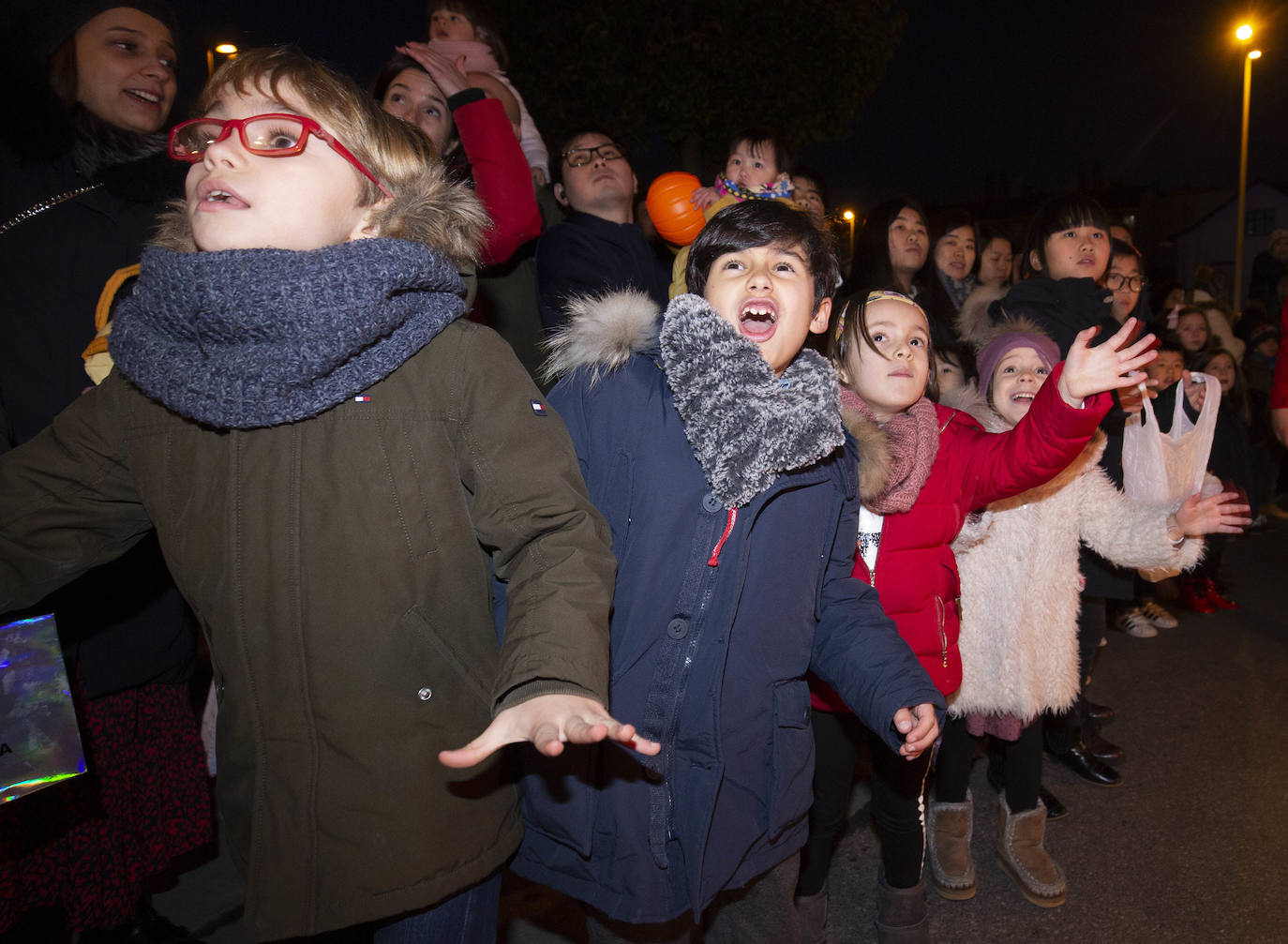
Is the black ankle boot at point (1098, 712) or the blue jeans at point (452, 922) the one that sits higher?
the blue jeans at point (452, 922)

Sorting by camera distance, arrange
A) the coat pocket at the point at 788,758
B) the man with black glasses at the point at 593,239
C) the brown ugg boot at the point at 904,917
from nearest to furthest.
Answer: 1. the coat pocket at the point at 788,758
2. the brown ugg boot at the point at 904,917
3. the man with black glasses at the point at 593,239

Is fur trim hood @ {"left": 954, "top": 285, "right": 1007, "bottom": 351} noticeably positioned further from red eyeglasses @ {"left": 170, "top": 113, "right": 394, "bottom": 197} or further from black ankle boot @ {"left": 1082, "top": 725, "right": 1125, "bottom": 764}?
red eyeglasses @ {"left": 170, "top": 113, "right": 394, "bottom": 197}

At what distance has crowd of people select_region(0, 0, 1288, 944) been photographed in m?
1.43

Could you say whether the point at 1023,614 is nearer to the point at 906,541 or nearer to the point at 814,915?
the point at 906,541

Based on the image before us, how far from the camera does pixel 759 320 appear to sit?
6.59 feet

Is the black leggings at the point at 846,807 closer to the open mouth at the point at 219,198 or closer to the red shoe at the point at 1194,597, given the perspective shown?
the open mouth at the point at 219,198

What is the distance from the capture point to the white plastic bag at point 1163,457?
3.03m

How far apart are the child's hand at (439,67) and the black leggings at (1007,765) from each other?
3052 millimetres

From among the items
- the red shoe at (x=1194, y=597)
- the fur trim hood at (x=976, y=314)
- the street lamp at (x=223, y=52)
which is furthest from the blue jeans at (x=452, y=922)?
the red shoe at (x=1194, y=597)

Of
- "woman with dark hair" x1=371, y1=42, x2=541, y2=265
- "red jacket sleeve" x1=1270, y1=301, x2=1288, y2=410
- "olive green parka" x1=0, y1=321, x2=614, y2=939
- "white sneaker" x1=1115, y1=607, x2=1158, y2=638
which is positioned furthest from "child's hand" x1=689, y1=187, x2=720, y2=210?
"white sneaker" x1=1115, y1=607, x2=1158, y2=638

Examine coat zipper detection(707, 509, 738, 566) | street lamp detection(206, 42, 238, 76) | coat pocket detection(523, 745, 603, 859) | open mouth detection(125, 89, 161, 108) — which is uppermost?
street lamp detection(206, 42, 238, 76)

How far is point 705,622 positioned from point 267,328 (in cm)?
106

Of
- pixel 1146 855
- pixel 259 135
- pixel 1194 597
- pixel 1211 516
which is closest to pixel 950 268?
pixel 1211 516

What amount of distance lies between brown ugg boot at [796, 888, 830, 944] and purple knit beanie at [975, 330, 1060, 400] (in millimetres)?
1908
